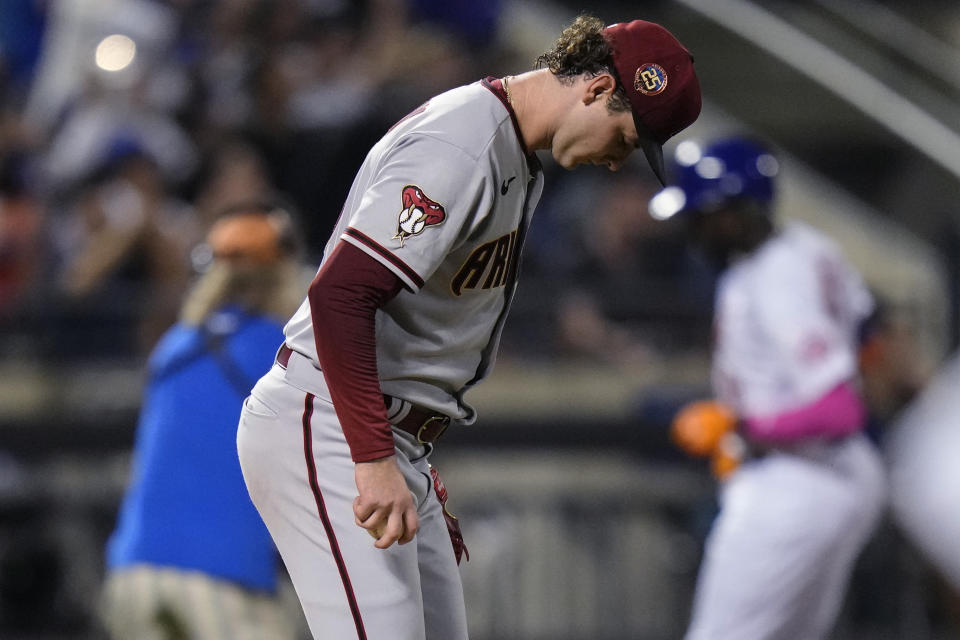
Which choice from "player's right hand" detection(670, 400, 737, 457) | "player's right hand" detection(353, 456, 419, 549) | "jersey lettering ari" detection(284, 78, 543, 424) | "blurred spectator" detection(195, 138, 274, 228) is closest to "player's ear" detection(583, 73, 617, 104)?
"jersey lettering ari" detection(284, 78, 543, 424)

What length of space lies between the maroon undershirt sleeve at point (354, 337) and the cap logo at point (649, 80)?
0.68 meters

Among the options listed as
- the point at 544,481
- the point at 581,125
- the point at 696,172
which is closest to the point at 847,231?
the point at 544,481

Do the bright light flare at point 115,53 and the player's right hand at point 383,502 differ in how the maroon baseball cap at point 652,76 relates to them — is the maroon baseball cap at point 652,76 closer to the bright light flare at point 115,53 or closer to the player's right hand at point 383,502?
the player's right hand at point 383,502

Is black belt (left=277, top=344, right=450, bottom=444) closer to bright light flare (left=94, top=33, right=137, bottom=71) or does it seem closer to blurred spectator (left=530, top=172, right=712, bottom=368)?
blurred spectator (left=530, top=172, right=712, bottom=368)

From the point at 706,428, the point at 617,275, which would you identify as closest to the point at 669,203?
the point at 706,428

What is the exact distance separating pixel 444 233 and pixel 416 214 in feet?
0.25

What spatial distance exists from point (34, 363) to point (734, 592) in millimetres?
4478

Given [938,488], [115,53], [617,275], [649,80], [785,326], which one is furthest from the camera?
[115,53]

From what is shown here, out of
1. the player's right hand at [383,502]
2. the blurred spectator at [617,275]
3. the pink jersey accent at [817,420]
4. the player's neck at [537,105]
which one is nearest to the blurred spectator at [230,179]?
the blurred spectator at [617,275]

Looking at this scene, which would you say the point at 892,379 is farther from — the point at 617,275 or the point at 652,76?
the point at 652,76

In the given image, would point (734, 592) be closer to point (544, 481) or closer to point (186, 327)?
point (186, 327)

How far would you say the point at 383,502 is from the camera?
10.1 feet

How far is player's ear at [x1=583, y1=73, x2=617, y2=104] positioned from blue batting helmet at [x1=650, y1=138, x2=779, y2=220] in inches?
83.3

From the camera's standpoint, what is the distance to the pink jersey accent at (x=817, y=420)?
5.18 m
